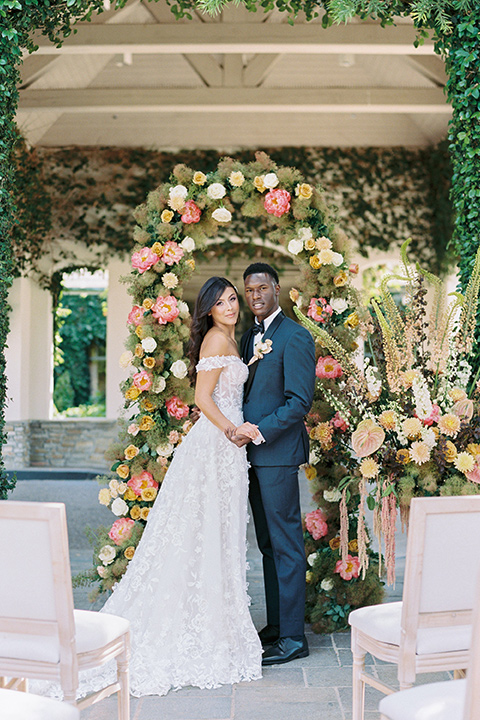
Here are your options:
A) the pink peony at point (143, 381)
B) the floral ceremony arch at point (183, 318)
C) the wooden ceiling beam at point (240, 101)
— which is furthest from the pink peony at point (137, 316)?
the wooden ceiling beam at point (240, 101)

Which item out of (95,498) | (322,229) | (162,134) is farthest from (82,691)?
(162,134)

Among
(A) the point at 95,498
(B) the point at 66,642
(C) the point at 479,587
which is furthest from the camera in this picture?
(A) the point at 95,498

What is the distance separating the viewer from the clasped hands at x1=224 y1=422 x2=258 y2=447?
3.44 meters

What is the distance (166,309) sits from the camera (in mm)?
4176

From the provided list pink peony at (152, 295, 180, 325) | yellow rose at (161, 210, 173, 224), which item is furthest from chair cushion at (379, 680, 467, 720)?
yellow rose at (161, 210, 173, 224)

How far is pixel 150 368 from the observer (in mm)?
4223

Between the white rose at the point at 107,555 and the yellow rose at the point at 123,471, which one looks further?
the yellow rose at the point at 123,471

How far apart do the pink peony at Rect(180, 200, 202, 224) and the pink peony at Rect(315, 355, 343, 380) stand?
1.09 m

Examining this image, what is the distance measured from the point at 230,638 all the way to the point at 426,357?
154 centimetres

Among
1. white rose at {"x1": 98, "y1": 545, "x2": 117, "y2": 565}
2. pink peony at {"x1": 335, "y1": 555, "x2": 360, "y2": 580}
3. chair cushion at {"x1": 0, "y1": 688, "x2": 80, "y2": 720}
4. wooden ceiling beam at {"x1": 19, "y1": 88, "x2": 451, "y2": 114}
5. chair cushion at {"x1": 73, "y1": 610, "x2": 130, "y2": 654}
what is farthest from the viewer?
wooden ceiling beam at {"x1": 19, "y1": 88, "x2": 451, "y2": 114}

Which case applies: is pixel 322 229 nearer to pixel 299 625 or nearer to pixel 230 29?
pixel 299 625

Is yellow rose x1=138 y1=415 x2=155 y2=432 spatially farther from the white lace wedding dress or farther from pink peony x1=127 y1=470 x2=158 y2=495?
the white lace wedding dress

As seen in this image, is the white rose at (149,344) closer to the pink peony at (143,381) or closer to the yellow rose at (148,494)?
the pink peony at (143,381)

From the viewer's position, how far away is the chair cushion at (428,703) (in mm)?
1913
